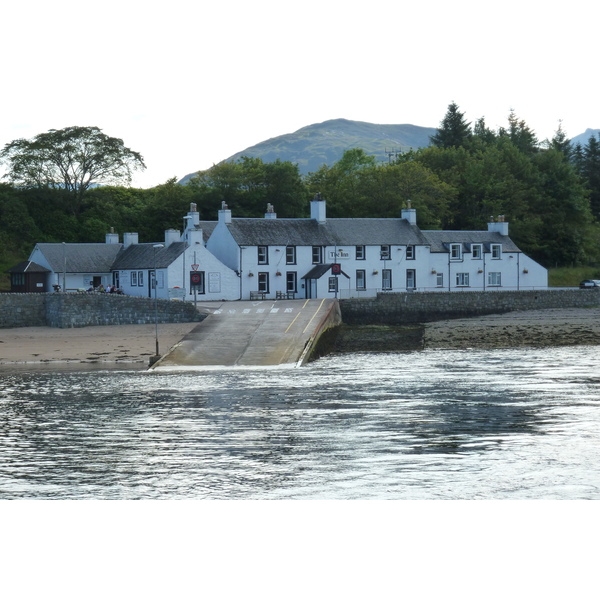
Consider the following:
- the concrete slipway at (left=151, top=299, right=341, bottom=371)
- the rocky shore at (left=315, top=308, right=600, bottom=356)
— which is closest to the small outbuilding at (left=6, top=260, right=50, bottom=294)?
the concrete slipway at (left=151, top=299, right=341, bottom=371)

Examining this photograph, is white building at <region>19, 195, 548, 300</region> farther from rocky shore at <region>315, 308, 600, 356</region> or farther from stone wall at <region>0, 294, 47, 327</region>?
stone wall at <region>0, 294, 47, 327</region>

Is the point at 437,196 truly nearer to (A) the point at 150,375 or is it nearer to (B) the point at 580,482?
(A) the point at 150,375

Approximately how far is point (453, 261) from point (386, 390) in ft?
176

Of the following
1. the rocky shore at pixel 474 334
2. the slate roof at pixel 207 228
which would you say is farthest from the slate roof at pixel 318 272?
the slate roof at pixel 207 228

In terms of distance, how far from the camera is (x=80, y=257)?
87562 millimetres

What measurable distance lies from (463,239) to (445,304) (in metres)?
13.1

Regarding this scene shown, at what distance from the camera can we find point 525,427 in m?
26.5

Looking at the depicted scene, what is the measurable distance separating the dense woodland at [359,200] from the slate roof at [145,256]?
13.7m

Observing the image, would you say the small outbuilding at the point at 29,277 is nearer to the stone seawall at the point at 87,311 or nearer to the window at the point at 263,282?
the stone seawall at the point at 87,311

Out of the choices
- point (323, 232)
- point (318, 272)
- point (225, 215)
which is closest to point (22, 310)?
point (225, 215)

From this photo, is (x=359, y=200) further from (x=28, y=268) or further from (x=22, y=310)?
(x=22, y=310)

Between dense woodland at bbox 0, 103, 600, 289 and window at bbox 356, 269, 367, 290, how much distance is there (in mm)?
17445

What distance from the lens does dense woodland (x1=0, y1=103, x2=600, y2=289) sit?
100562 mm
